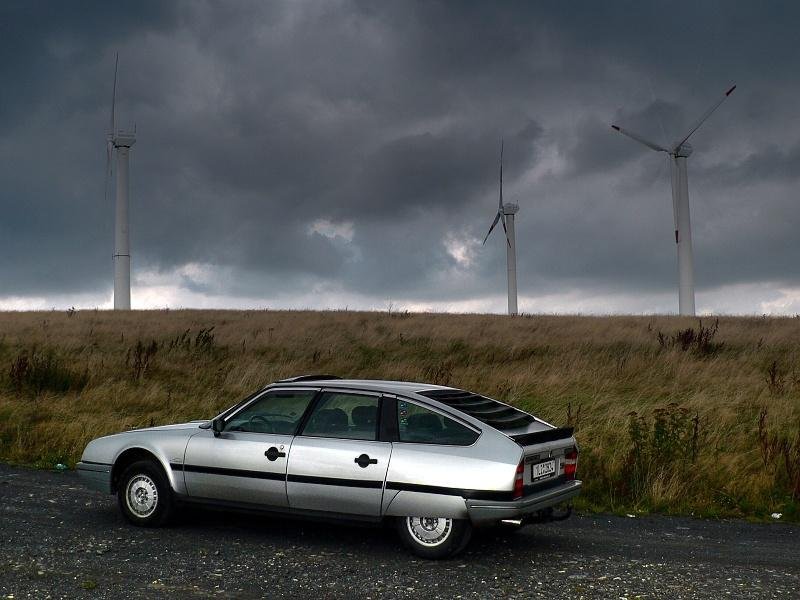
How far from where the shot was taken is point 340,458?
7473 mm

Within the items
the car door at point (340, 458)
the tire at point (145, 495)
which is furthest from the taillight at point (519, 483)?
the tire at point (145, 495)

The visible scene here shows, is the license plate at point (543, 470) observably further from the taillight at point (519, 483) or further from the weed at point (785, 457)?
the weed at point (785, 457)

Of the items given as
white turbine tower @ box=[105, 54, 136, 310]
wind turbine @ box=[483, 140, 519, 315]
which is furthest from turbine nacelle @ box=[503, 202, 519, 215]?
white turbine tower @ box=[105, 54, 136, 310]

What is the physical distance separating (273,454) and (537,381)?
36.1 ft

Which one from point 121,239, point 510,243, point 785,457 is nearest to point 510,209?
point 510,243

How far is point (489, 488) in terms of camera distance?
22.6 ft

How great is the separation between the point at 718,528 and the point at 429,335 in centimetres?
1767

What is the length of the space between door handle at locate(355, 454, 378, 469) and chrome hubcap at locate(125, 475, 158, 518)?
2427mm

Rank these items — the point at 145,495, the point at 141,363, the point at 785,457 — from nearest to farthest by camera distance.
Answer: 1. the point at 145,495
2. the point at 785,457
3. the point at 141,363

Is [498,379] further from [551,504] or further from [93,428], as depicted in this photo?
[551,504]

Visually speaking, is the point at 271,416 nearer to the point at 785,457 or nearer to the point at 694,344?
the point at 785,457

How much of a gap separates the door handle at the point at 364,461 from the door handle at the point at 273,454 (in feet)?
2.63

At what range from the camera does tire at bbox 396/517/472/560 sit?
281 inches

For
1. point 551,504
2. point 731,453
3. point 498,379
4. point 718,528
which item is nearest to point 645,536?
point 718,528
